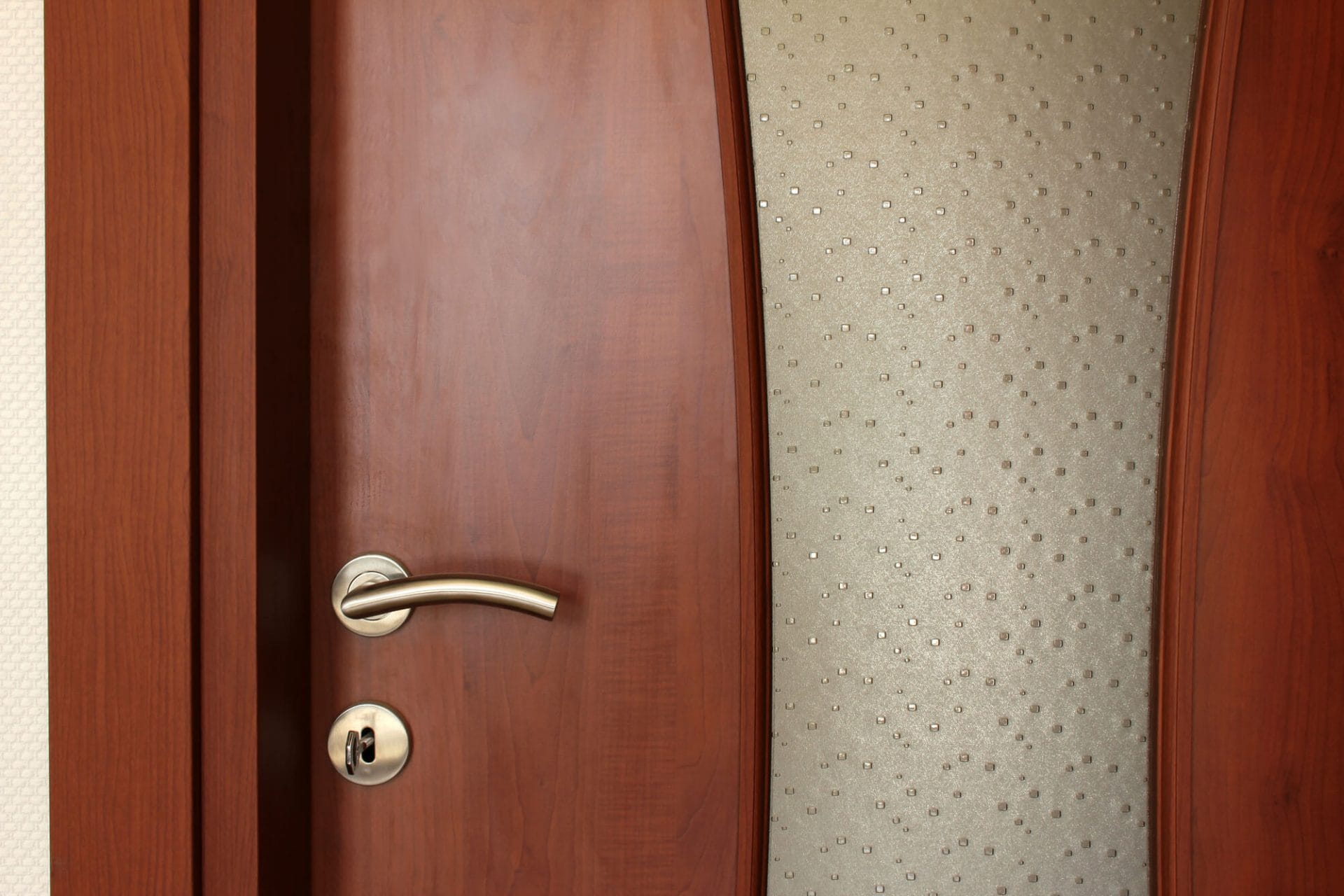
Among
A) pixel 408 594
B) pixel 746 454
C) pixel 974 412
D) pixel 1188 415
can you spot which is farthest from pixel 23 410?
pixel 1188 415

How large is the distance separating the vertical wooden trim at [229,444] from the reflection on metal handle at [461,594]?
0.09m

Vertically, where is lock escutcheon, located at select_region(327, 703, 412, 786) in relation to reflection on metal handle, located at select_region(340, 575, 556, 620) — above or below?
below

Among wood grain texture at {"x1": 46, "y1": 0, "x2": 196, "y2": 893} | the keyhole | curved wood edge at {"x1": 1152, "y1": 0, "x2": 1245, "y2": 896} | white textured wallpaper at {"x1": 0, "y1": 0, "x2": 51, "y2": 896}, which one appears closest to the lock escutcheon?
the keyhole

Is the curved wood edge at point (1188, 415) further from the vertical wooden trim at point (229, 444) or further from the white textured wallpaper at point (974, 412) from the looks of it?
the vertical wooden trim at point (229, 444)

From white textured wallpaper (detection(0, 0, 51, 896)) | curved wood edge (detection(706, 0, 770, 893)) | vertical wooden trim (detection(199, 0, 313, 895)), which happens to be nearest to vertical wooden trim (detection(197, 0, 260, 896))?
vertical wooden trim (detection(199, 0, 313, 895))

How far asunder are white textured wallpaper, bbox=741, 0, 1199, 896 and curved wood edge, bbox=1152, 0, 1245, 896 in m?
0.01

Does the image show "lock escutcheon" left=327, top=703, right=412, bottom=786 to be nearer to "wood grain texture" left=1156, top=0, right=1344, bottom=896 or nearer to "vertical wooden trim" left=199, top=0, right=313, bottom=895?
"vertical wooden trim" left=199, top=0, right=313, bottom=895

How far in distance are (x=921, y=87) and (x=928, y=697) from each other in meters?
0.44

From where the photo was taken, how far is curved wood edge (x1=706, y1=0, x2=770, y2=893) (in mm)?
626

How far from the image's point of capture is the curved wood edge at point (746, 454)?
2.05ft

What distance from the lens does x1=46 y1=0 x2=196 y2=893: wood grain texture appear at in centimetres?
61

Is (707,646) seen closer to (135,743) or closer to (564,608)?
(564,608)

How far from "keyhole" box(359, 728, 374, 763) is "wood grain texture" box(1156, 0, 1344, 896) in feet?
1.93


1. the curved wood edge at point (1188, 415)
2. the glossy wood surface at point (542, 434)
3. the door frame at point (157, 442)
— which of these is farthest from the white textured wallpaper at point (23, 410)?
the curved wood edge at point (1188, 415)
